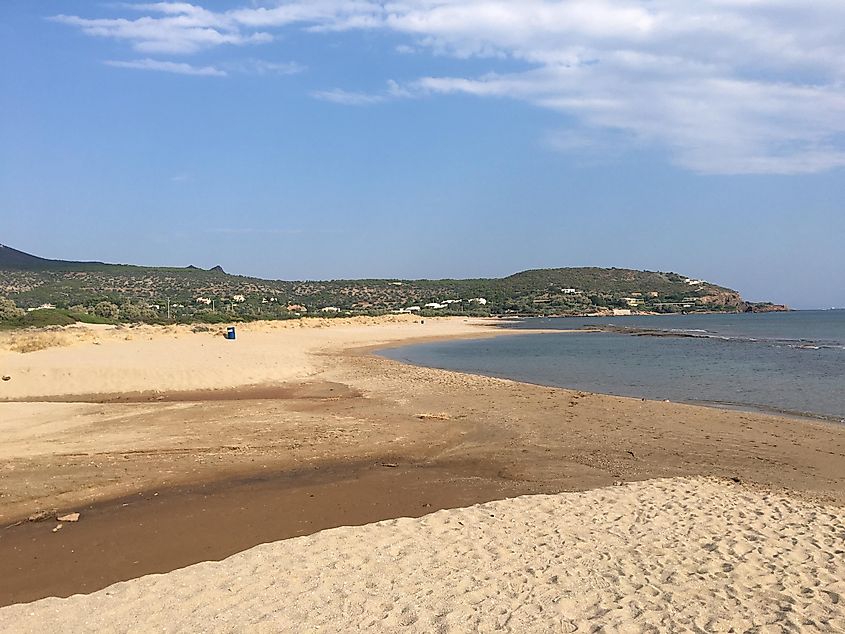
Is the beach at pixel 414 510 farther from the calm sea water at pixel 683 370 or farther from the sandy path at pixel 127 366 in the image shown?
the calm sea water at pixel 683 370

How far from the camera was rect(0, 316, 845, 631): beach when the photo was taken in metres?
5.05

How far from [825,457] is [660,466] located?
317cm

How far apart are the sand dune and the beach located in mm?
24

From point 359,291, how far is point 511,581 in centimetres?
12835

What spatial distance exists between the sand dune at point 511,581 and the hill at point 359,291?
187 ft

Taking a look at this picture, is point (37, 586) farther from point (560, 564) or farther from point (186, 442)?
point (186, 442)

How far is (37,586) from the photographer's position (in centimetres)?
573

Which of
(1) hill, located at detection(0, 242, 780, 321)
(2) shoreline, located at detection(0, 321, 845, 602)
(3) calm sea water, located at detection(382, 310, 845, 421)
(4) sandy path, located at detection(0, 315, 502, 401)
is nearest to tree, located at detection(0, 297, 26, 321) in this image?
(4) sandy path, located at detection(0, 315, 502, 401)

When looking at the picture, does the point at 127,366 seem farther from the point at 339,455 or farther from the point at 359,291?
the point at 359,291

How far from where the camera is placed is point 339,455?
10.5 meters

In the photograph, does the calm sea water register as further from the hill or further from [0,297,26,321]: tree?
the hill

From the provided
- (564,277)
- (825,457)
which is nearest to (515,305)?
(564,277)

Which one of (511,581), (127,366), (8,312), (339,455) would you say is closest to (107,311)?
(8,312)

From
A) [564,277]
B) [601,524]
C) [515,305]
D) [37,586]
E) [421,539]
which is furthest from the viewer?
[564,277]
